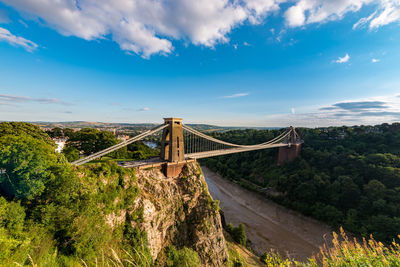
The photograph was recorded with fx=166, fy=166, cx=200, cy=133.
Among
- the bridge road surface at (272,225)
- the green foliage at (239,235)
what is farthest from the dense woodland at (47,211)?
the bridge road surface at (272,225)

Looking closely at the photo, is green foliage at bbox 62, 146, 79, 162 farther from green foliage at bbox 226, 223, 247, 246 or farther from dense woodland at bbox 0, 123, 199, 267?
green foliage at bbox 226, 223, 247, 246

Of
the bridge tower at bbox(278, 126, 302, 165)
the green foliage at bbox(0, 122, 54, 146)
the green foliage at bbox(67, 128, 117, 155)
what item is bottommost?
the bridge tower at bbox(278, 126, 302, 165)

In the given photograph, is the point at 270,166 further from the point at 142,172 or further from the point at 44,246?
the point at 44,246

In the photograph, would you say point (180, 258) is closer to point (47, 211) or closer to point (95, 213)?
point (95, 213)

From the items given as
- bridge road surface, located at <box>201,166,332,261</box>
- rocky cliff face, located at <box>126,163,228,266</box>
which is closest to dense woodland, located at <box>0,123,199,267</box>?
rocky cliff face, located at <box>126,163,228,266</box>

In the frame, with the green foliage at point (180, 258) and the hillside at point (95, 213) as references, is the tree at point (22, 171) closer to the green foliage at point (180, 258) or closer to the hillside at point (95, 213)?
the hillside at point (95, 213)

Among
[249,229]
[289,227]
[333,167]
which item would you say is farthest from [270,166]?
[249,229]
